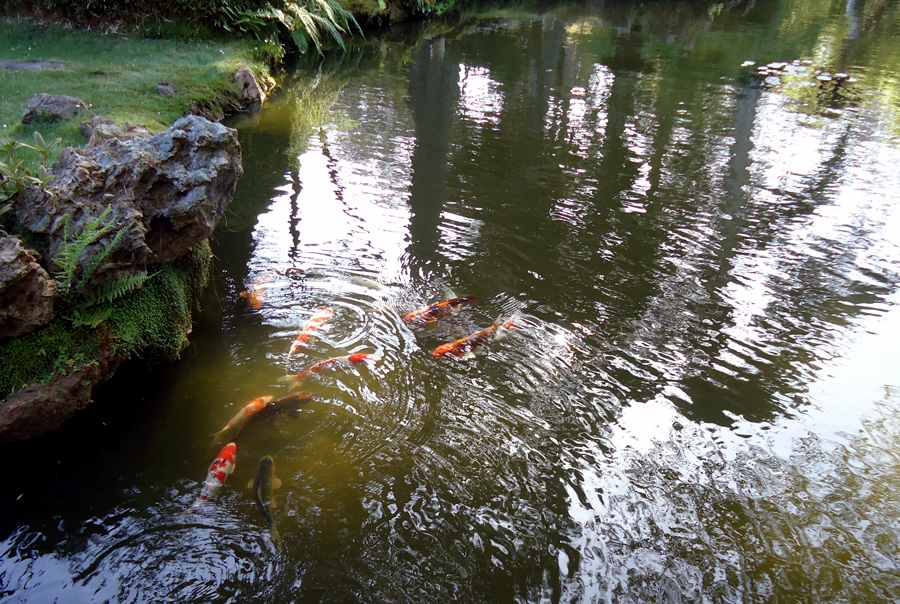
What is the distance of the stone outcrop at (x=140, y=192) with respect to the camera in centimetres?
445

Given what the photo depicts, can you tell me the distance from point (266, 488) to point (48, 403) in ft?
5.76

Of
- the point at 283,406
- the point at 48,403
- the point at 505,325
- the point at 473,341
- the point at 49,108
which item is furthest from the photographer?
the point at 49,108

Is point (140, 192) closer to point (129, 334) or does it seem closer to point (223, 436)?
point (129, 334)

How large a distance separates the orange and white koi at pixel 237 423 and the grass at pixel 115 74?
4380mm

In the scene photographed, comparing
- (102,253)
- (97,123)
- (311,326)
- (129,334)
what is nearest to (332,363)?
(311,326)

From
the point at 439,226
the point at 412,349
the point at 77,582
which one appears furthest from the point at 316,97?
the point at 77,582

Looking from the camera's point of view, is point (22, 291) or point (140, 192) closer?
point (22, 291)

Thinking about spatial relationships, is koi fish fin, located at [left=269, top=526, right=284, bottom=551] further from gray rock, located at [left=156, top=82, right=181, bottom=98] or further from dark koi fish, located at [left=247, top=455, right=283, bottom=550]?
gray rock, located at [left=156, top=82, right=181, bottom=98]

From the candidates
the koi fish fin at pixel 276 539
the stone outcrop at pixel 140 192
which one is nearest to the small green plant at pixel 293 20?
the stone outcrop at pixel 140 192

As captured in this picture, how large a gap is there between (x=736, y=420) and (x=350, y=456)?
128 inches

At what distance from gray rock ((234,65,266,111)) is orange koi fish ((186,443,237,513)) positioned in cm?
954

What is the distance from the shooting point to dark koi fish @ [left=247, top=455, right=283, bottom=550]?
12.4ft

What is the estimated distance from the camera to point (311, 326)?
561 centimetres

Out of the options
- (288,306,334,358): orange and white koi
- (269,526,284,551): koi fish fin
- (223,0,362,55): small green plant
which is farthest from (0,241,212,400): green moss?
(223,0,362,55): small green plant
